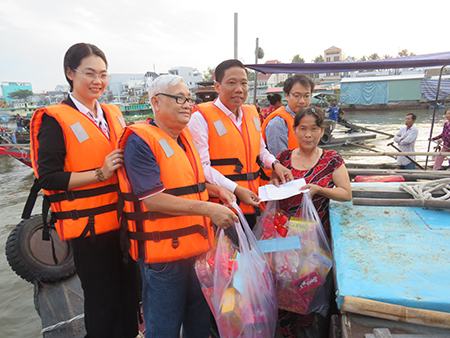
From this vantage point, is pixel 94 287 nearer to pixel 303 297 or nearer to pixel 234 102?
pixel 303 297

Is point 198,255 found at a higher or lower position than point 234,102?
lower

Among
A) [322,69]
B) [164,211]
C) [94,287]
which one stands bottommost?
[94,287]

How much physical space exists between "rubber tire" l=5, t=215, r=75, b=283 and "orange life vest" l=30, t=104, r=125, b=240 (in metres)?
1.44

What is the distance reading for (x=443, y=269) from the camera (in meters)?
1.20

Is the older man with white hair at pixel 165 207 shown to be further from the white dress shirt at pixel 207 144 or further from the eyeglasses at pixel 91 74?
the eyeglasses at pixel 91 74

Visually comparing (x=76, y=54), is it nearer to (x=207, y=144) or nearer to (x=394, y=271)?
(x=207, y=144)

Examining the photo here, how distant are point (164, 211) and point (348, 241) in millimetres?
924

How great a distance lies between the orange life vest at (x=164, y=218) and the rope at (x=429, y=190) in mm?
1347

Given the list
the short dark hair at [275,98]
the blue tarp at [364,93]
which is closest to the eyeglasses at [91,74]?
the short dark hair at [275,98]

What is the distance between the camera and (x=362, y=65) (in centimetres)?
496

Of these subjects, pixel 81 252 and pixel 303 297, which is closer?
pixel 303 297

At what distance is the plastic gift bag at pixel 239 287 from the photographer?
1.49 meters

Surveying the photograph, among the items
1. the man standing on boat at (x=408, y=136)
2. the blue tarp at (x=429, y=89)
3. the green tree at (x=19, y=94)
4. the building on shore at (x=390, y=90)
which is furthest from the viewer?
the green tree at (x=19, y=94)

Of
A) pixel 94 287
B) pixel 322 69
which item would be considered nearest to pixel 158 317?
pixel 94 287
